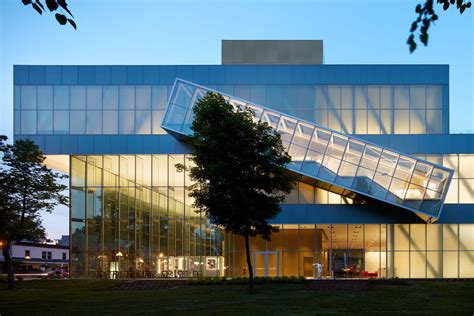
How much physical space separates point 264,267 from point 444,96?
20372mm

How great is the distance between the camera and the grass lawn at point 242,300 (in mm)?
25375

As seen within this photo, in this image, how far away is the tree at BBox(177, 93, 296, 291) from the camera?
32594 mm

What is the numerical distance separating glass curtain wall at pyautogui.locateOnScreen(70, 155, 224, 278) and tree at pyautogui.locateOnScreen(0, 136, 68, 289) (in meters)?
8.00

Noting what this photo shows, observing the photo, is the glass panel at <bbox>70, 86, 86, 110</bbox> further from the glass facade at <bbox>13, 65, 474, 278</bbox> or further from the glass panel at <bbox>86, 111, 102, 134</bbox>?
the glass panel at <bbox>86, 111, 102, 134</bbox>

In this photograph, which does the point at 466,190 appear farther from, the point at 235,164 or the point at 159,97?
the point at 159,97

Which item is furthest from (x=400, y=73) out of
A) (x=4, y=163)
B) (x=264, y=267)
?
(x=4, y=163)

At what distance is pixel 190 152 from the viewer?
50250 millimetres

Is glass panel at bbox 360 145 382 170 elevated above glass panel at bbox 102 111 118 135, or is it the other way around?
glass panel at bbox 102 111 118 135

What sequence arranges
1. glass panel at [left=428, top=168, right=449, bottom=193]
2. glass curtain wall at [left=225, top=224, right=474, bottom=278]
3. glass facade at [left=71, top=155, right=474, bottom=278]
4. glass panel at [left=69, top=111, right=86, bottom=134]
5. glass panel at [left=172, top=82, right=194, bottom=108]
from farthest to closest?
glass panel at [left=69, top=111, right=86, bottom=134], glass facade at [left=71, top=155, right=474, bottom=278], glass curtain wall at [left=225, top=224, right=474, bottom=278], glass panel at [left=172, top=82, right=194, bottom=108], glass panel at [left=428, top=168, right=449, bottom=193]

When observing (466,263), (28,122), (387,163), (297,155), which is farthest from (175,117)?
(466,263)

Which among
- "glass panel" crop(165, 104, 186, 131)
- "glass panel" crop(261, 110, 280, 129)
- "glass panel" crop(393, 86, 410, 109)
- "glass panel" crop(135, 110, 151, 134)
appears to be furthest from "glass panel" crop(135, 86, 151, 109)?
"glass panel" crop(393, 86, 410, 109)

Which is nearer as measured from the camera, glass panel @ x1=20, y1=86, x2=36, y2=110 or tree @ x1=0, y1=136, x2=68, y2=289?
tree @ x1=0, y1=136, x2=68, y2=289

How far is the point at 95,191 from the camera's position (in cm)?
5194

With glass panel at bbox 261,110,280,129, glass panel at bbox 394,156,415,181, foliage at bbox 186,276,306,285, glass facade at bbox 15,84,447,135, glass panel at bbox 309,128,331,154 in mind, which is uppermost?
glass facade at bbox 15,84,447,135
